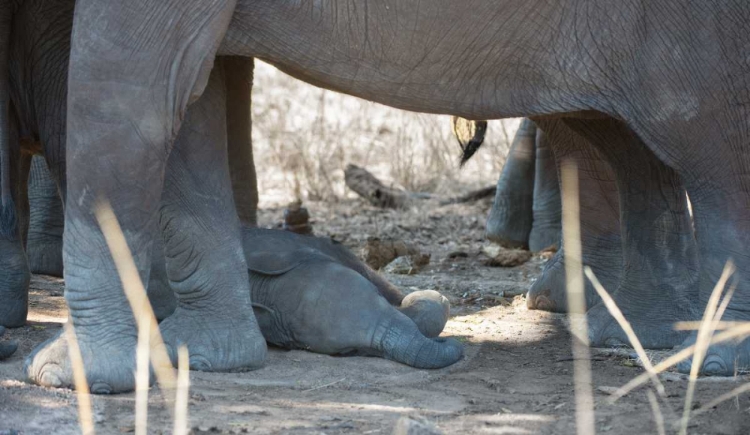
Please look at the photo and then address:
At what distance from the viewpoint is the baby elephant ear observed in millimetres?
4547

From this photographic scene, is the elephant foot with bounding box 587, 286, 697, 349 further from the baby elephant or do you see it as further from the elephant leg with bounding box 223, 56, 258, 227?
the elephant leg with bounding box 223, 56, 258, 227

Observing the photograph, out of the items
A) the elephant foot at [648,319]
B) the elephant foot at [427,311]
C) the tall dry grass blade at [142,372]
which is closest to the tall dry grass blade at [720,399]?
the elephant foot at [648,319]

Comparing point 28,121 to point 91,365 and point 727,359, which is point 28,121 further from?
point 727,359

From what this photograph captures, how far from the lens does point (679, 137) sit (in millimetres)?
4152

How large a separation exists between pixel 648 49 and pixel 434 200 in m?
5.47

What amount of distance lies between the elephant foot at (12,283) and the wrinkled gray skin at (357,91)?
2.31ft

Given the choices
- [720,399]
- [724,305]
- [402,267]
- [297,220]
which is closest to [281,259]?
[724,305]

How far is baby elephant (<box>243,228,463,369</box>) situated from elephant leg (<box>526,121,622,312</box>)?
3.41 ft

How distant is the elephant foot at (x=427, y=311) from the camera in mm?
4598

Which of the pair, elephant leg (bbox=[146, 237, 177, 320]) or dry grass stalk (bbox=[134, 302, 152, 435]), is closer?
dry grass stalk (bbox=[134, 302, 152, 435])

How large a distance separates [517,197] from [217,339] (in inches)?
155

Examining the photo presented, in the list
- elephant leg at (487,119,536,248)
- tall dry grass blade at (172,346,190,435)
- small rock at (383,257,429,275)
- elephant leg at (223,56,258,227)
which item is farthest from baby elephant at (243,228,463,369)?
elephant leg at (487,119,536,248)

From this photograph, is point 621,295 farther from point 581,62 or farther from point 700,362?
point 581,62

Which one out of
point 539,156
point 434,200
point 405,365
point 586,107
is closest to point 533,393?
point 405,365
